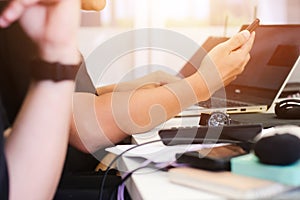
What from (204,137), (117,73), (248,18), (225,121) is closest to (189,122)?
(225,121)

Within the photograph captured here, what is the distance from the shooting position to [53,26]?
695mm

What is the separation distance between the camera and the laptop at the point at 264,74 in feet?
4.11

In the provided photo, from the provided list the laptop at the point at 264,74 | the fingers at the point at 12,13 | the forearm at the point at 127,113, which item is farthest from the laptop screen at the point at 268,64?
the fingers at the point at 12,13

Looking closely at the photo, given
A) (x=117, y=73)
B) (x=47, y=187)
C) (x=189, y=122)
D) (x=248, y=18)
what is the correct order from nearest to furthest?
(x=47, y=187)
(x=189, y=122)
(x=117, y=73)
(x=248, y=18)

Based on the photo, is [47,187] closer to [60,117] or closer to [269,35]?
[60,117]

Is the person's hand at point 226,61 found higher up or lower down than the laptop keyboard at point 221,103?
higher up

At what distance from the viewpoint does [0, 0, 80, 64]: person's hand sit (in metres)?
0.69

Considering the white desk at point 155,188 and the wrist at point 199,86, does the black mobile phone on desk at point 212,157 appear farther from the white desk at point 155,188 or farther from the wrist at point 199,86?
the wrist at point 199,86

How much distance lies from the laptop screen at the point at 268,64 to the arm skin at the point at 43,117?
70 cm

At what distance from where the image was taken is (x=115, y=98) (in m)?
1.00

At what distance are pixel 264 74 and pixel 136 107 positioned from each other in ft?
1.77

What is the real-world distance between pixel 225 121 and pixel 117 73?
107 centimetres

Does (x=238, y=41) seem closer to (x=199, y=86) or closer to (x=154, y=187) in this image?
(x=199, y=86)

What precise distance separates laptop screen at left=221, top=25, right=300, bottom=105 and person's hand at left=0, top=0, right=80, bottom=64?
71 centimetres
